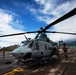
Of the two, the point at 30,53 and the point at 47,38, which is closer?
the point at 30,53

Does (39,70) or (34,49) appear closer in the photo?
(39,70)

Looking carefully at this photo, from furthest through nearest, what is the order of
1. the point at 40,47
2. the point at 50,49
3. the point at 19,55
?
the point at 50,49 < the point at 40,47 < the point at 19,55

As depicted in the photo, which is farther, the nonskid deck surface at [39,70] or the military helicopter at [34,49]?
the military helicopter at [34,49]

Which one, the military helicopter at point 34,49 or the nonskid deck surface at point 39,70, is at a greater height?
the military helicopter at point 34,49

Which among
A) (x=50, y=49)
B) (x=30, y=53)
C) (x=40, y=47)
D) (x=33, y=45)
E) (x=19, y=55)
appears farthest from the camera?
(x=50, y=49)

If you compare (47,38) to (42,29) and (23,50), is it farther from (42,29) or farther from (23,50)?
(23,50)

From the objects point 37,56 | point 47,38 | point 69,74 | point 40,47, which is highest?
point 47,38

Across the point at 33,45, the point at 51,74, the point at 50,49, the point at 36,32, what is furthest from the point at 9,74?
the point at 50,49

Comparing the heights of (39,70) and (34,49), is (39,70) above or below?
below

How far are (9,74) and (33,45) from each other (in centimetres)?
486

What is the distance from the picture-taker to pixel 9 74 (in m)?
8.01

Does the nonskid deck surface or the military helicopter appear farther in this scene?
the military helicopter

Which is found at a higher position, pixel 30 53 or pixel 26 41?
pixel 26 41

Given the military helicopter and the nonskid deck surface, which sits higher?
the military helicopter
